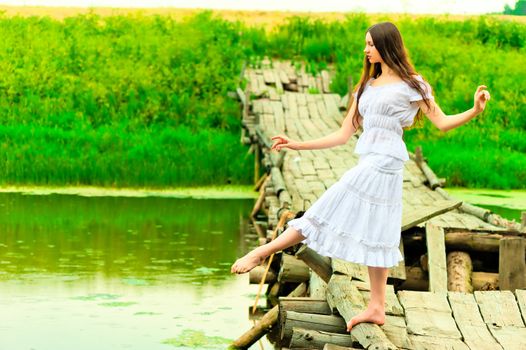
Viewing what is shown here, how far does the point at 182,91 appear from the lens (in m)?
21.4

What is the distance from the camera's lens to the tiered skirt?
5.68 metres

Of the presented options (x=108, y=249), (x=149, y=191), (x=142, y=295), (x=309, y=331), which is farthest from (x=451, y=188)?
(x=309, y=331)

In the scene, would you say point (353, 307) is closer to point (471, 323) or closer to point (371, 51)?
point (471, 323)

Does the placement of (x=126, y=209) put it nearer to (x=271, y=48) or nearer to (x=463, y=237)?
(x=463, y=237)

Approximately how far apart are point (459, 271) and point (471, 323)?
2387mm

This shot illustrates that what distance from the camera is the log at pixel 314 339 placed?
579 cm

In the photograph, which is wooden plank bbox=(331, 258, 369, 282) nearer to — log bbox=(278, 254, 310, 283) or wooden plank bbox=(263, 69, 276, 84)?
log bbox=(278, 254, 310, 283)

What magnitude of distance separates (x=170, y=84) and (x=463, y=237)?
45.9ft

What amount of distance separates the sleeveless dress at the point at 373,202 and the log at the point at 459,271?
2.49 metres

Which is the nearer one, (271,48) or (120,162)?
(120,162)

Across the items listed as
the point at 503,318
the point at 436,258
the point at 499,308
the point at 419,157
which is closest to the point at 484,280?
the point at 436,258

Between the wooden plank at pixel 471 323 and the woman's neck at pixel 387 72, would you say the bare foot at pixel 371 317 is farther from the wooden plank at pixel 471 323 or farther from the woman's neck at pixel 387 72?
the woman's neck at pixel 387 72

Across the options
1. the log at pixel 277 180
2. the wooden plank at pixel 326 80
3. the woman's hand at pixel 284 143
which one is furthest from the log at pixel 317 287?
the wooden plank at pixel 326 80

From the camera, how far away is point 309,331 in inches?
229
